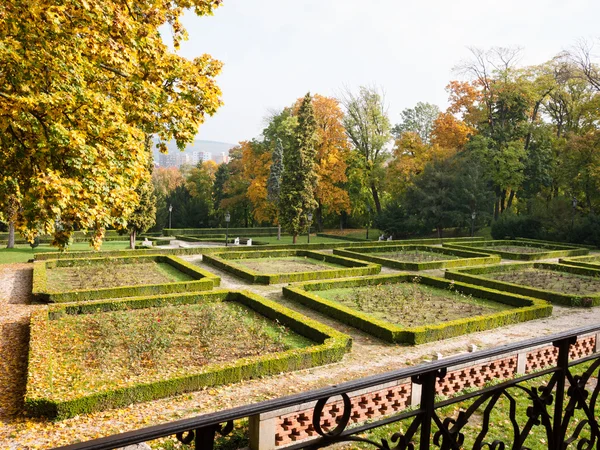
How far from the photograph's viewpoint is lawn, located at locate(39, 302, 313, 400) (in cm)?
876

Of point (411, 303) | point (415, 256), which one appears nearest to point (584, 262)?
point (415, 256)

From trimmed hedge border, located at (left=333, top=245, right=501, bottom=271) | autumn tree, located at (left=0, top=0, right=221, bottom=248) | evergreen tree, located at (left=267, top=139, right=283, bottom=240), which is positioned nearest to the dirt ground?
autumn tree, located at (left=0, top=0, right=221, bottom=248)

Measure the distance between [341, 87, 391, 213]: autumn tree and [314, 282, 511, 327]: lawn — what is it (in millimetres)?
29060

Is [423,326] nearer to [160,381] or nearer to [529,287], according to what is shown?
[160,381]

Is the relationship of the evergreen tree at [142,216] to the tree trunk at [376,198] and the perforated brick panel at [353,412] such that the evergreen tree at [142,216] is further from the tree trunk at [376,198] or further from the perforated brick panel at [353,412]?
the perforated brick panel at [353,412]

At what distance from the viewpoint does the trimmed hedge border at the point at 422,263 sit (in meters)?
23.1

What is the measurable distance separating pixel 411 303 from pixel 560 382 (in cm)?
1305

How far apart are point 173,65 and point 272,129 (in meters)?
40.2

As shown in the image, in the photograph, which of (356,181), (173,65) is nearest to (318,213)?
(356,181)

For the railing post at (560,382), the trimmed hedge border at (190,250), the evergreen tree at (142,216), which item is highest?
the evergreen tree at (142,216)

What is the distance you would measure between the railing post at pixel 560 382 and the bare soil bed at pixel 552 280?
17417 mm

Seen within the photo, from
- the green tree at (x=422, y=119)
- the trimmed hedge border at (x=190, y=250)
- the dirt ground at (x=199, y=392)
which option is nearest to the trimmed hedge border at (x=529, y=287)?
the dirt ground at (x=199, y=392)

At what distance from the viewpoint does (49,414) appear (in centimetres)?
745

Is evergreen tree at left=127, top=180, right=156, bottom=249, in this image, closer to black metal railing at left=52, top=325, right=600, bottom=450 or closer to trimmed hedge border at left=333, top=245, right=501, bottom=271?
trimmed hedge border at left=333, top=245, right=501, bottom=271
